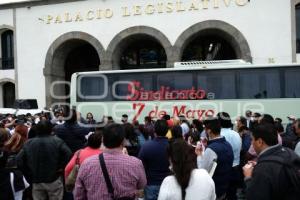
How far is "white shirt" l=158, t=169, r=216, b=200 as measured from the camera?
378cm

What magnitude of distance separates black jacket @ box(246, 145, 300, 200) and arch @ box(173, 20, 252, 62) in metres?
21.1

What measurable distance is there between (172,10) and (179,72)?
323 inches

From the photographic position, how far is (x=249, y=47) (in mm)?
24125

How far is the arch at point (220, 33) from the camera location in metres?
24.1

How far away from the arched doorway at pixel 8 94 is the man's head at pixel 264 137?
1131 inches

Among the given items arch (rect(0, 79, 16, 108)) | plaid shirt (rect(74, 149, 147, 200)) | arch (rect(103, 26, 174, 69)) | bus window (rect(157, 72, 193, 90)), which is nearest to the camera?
plaid shirt (rect(74, 149, 147, 200))

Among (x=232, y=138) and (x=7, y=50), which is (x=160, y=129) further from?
(x=7, y=50)

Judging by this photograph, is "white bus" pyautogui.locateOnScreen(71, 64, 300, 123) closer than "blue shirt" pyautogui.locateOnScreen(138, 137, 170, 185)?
No

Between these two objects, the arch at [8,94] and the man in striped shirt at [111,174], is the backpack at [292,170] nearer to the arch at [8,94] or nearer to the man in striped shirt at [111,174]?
the man in striped shirt at [111,174]

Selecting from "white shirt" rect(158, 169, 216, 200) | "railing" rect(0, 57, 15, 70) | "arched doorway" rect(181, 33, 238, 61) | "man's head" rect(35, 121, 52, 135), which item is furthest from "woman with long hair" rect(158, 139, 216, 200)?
"railing" rect(0, 57, 15, 70)

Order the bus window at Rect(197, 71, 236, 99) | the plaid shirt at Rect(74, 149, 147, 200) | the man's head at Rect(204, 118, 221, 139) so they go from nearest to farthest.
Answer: the plaid shirt at Rect(74, 149, 147, 200) → the man's head at Rect(204, 118, 221, 139) → the bus window at Rect(197, 71, 236, 99)

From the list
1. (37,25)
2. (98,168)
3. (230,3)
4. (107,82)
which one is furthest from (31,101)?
(98,168)

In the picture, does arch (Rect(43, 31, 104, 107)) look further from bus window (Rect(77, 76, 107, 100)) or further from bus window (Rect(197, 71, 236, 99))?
bus window (Rect(197, 71, 236, 99))

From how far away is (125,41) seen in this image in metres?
27.3
